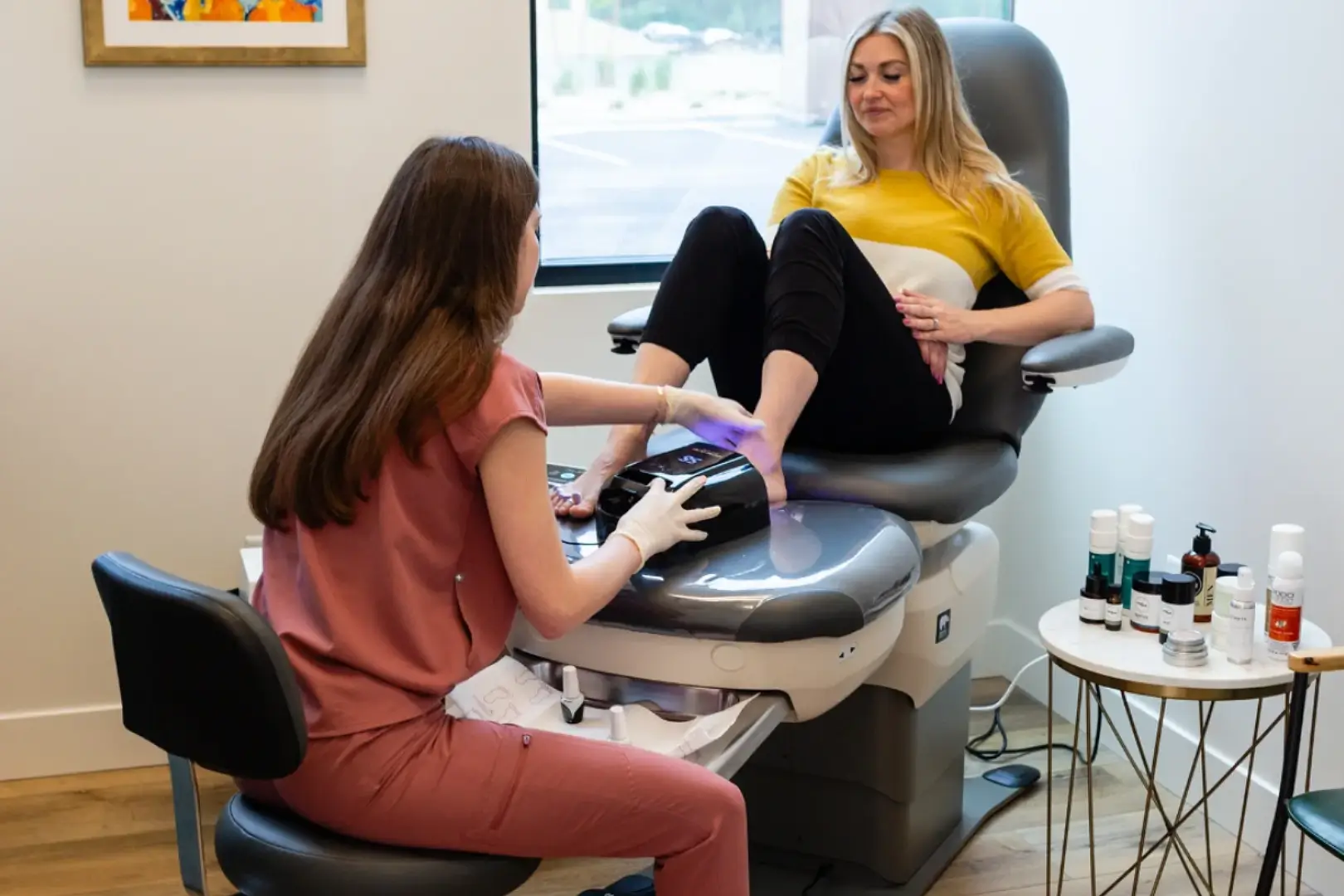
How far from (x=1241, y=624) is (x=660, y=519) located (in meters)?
0.73

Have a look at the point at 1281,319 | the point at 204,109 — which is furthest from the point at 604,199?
the point at 1281,319

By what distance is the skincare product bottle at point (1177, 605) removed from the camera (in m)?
1.77

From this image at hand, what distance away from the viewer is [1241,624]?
173cm

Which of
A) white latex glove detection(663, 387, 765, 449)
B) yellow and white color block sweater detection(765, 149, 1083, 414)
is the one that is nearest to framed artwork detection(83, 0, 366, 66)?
yellow and white color block sweater detection(765, 149, 1083, 414)

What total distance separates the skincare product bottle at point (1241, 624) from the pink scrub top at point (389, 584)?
918mm

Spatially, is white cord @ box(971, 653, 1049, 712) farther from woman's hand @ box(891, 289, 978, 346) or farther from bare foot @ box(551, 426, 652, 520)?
bare foot @ box(551, 426, 652, 520)

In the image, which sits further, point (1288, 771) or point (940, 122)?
point (940, 122)

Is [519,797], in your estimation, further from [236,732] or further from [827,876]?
[827,876]

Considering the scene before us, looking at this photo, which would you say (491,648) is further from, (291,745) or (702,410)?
(702,410)

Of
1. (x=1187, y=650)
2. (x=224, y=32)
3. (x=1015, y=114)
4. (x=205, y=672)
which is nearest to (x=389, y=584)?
(x=205, y=672)

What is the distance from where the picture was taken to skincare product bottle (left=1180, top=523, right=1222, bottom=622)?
6.01ft

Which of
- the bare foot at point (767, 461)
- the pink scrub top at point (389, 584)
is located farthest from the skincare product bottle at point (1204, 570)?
the pink scrub top at point (389, 584)

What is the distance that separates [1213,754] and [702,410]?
1.10m

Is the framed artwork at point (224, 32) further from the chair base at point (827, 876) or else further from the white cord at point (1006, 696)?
the white cord at point (1006, 696)
